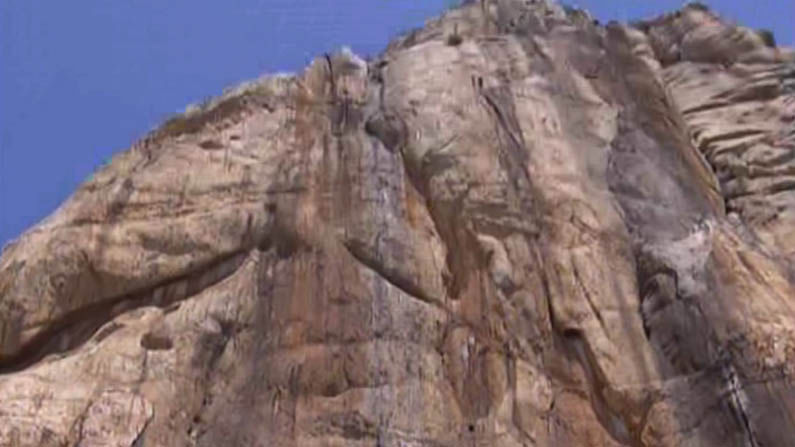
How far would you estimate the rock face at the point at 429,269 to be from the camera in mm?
13523

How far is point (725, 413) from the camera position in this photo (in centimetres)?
1298

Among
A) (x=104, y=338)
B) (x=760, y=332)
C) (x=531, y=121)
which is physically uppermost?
(x=531, y=121)

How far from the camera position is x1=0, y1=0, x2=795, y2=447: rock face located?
1352cm

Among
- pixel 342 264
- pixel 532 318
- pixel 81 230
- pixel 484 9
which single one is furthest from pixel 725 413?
pixel 484 9

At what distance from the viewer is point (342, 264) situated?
1541cm

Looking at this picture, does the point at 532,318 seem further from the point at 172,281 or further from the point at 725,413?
the point at 172,281

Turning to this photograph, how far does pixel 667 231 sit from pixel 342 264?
441 cm

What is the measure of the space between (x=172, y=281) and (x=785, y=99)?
10.8 meters

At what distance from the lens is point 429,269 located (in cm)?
1545

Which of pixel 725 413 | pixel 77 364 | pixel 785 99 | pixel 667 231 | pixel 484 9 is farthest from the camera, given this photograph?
pixel 484 9

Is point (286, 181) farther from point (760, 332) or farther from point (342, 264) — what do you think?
point (760, 332)

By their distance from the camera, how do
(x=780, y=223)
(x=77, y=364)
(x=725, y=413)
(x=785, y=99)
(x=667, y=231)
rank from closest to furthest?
1. (x=725, y=413)
2. (x=77, y=364)
3. (x=667, y=231)
4. (x=780, y=223)
5. (x=785, y=99)

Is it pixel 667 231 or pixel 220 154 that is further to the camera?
pixel 220 154

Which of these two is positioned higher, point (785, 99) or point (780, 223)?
point (785, 99)
